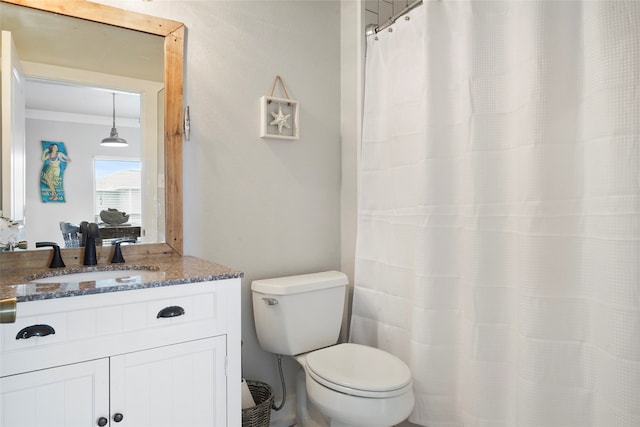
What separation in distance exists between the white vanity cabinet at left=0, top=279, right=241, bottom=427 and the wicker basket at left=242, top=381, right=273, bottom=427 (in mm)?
363

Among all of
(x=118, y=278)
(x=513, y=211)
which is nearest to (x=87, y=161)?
(x=118, y=278)

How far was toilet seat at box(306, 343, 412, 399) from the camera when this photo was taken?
4.66ft

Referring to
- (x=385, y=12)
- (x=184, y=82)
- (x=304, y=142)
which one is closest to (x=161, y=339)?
(x=184, y=82)

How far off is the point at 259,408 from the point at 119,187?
1.13 meters

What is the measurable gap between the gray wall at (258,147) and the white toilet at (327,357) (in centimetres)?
17

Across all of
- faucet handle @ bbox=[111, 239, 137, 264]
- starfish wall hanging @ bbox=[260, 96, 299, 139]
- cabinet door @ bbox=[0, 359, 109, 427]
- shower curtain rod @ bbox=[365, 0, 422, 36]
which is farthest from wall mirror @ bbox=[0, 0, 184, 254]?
shower curtain rod @ bbox=[365, 0, 422, 36]

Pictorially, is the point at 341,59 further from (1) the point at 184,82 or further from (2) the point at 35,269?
(2) the point at 35,269

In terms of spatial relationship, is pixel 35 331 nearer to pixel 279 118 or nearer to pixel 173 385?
pixel 173 385

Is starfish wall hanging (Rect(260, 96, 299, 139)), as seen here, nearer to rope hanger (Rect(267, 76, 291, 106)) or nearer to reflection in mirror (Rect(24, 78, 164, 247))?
rope hanger (Rect(267, 76, 291, 106))

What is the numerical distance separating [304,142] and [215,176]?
0.53 metres

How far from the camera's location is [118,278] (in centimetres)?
132

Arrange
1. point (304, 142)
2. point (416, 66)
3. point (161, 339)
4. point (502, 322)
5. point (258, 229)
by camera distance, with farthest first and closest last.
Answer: point (304, 142) → point (258, 229) → point (416, 66) → point (502, 322) → point (161, 339)

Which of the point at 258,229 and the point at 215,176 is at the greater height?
the point at 215,176

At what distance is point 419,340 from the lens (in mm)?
1647
